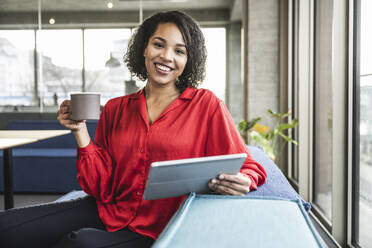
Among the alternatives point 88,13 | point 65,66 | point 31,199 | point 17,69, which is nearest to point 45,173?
point 31,199

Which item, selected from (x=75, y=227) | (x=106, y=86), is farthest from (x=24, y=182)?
(x=75, y=227)

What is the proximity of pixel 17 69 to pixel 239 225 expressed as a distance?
4.95m

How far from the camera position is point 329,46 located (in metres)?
2.76

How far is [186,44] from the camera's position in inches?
51.5

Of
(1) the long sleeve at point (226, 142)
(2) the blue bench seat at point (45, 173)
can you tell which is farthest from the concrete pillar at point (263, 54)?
(1) the long sleeve at point (226, 142)

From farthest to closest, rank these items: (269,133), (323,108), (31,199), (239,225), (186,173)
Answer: (269,133)
(31,199)
(323,108)
(186,173)
(239,225)

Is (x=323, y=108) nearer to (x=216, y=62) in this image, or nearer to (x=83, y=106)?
(x=216, y=62)

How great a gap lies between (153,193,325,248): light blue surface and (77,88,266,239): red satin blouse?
25cm

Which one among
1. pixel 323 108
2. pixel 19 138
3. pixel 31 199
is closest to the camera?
pixel 19 138

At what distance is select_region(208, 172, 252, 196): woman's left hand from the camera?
97 centimetres

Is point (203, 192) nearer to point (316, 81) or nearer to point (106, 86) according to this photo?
point (316, 81)

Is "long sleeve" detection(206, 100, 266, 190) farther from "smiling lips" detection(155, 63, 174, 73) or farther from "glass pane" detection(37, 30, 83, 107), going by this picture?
"glass pane" detection(37, 30, 83, 107)

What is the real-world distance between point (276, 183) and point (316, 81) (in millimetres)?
2134

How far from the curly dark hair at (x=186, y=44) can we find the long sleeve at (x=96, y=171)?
0.39m
